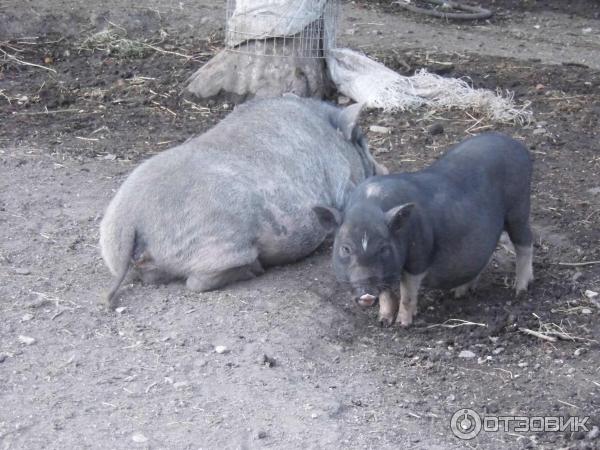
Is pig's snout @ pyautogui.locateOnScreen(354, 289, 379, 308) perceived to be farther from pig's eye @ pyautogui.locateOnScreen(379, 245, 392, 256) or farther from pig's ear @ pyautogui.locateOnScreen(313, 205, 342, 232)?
pig's ear @ pyautogui.locateOnScreen(313, 205, 342, 232)

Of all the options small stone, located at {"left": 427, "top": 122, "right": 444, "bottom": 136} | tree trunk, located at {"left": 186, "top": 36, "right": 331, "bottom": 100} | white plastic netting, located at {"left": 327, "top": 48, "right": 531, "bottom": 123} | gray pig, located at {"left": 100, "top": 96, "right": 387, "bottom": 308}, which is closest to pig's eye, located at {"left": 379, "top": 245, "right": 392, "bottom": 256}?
gray pig, located at {"left": 100, "top": 96, "right": 387, "bottom": 308}

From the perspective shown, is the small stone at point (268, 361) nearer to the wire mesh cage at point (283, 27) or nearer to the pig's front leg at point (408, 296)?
the pig's front leg at point (408, 296)

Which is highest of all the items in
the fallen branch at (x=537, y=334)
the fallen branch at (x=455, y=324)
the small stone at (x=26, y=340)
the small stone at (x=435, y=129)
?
the fallen branch at (x=537, y=334)

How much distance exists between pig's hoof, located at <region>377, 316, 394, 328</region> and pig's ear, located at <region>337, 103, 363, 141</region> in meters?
1.51

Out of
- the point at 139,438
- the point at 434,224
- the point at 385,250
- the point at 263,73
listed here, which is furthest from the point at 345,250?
the point at 263,73

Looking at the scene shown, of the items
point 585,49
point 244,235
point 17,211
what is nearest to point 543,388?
point 244,235

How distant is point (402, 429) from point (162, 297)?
67.0 inches

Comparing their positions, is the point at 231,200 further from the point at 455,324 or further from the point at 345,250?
the point at 455,324

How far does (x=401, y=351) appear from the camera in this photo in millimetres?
5008

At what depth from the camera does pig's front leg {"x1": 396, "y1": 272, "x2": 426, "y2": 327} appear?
16.8 ft

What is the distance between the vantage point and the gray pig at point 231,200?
546 cm

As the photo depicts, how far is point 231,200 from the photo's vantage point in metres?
5.57

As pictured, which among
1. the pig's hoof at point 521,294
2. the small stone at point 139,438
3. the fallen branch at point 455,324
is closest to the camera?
the small stone at point 139,438

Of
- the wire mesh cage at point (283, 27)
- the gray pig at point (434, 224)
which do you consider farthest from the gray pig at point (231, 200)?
the wire mesh cage at point (283, 27)
